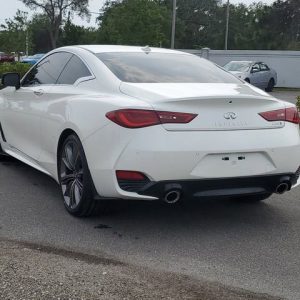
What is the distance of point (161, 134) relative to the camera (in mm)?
4312

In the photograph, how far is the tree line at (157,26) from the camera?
39.2 m

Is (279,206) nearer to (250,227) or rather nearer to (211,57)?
(250,227)

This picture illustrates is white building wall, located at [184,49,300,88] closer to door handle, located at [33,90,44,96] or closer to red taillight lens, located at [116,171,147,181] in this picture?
door handle, located at [33,90,44,96]

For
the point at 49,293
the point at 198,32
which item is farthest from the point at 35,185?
the point at 198,32

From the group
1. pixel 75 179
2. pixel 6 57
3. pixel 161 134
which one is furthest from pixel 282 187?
pixel 6 57

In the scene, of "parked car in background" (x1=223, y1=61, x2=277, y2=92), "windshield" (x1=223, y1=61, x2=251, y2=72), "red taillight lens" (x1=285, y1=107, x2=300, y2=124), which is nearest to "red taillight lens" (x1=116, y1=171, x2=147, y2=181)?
"red taillight lens" (x1=285, y1=107, x2=300, y2=124)

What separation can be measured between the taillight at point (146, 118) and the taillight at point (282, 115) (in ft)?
2.40

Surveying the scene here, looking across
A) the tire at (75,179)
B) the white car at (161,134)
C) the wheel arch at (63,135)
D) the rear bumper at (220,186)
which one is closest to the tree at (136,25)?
the white car at (161,134)

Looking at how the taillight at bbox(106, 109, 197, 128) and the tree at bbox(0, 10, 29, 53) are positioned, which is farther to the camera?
the tree at bbox(0, 10, 29, 53)

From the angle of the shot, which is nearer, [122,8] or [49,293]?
[49,293]

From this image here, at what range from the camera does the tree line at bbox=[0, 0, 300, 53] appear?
128ft

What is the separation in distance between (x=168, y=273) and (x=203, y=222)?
1.31 meters

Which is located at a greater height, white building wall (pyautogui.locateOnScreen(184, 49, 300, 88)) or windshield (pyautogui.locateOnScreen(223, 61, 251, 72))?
windshield (pyautogui.locateOnScreen(223, 61, 251, 72))

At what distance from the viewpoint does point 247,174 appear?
457cm
